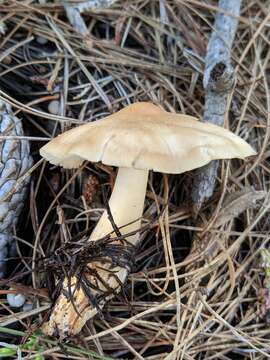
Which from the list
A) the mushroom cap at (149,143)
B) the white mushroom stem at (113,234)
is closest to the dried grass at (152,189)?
the white mushroom stem at (113,234)

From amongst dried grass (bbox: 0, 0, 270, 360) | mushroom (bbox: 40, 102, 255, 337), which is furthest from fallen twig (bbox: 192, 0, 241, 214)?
mushroom (bbox: 40, 102, 255, 337)

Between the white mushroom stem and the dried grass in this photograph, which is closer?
the white mushroom stem

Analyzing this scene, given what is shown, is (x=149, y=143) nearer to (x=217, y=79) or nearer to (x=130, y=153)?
(x=130, y=153)

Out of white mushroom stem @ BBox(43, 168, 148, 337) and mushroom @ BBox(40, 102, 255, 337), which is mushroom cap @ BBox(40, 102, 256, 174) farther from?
white mushroom stem @ BBox(43, 168, 148, 337)

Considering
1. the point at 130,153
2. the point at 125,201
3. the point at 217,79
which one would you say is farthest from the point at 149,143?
the point at 217,79

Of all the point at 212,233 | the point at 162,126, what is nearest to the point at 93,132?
the point at 162,126

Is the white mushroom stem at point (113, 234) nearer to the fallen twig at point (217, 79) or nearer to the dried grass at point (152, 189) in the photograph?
the dried grass at point (152, 189)
